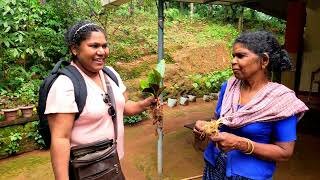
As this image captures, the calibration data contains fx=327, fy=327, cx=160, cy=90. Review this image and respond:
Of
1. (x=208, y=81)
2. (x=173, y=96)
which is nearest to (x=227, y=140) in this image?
(x=173, y=96)

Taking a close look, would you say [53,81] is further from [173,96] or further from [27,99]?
[173,96]

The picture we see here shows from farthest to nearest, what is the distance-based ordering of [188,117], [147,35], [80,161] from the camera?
[147,35]
[188,117]
[80,161]

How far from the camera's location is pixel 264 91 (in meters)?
1.88

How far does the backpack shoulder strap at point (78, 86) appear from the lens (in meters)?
1.89

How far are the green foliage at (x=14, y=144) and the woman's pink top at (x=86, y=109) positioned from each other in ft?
14.5

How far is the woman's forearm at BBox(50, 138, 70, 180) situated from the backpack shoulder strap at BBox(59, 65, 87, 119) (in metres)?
0.17

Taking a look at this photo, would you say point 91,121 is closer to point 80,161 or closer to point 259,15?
point 80,161

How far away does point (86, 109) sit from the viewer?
1921mm

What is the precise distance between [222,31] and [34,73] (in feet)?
27.4

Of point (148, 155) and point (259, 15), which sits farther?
point (259, 15)

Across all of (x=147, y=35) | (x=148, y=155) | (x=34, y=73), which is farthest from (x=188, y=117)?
(x=147, y=35)

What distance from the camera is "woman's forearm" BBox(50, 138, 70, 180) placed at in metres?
1.86

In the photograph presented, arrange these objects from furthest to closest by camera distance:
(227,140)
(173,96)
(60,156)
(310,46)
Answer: (173,96) → (310,46) → (60,156) → (227,140)

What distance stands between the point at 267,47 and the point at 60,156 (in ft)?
4.41
